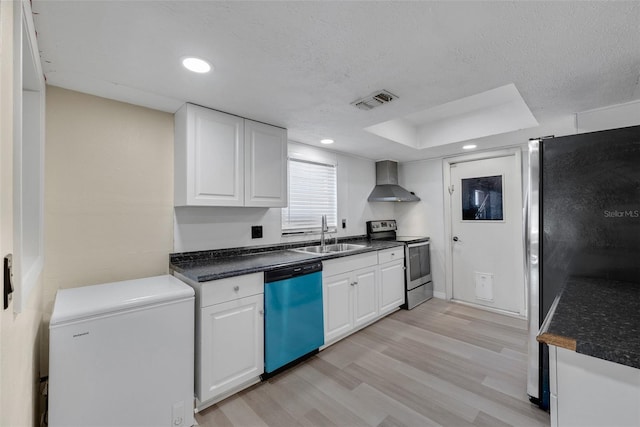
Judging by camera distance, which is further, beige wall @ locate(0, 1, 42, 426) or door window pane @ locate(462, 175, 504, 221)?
door window pane @ locate(462, 175, 504, 221)

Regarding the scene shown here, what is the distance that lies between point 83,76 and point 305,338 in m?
2.42

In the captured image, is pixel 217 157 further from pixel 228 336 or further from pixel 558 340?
pixel 558 340

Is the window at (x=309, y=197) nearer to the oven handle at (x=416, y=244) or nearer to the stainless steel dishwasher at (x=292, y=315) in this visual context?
the stainless steel dishwasher at (x=292, y=315)

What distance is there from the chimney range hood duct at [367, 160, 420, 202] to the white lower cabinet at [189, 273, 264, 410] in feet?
8.36

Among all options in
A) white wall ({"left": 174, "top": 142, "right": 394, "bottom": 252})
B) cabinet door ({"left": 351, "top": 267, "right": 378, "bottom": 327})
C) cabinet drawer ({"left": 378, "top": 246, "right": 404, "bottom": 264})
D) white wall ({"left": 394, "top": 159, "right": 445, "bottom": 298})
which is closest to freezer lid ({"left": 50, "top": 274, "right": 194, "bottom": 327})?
white wall ({"left": 174, "top": 142, "right": 394, "bottom": 252})

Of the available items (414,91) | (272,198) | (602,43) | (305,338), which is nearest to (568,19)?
(602,43)

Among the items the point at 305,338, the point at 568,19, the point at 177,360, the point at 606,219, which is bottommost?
the point at 305,338

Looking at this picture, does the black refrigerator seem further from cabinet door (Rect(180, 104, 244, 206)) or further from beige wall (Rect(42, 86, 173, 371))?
beige wall (Rect(42, 86, 173, 371))

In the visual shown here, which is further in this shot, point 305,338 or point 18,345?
point 305,338

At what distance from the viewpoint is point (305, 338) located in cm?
234

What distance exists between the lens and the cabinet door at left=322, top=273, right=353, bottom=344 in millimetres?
2580

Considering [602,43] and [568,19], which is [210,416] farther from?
[602,43]

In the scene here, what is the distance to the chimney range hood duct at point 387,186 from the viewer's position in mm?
4054

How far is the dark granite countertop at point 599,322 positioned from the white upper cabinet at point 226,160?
2.11 m
